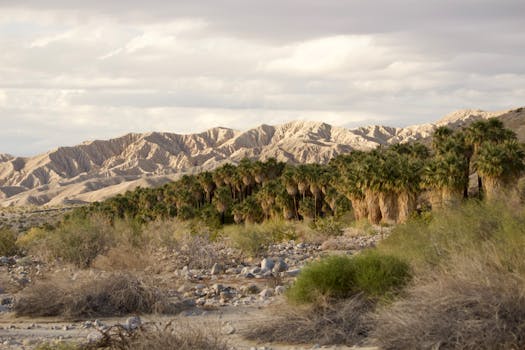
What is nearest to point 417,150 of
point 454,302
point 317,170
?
point 317,170

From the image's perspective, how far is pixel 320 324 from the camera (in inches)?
442

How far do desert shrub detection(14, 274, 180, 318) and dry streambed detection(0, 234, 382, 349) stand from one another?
0.27 meters

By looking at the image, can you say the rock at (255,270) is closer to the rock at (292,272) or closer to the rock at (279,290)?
the rock at (292,272)

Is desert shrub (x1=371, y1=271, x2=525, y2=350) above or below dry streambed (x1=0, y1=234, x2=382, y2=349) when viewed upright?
above

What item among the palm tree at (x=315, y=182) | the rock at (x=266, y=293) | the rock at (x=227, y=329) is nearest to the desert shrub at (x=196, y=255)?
the rock at (x=266, y=293)

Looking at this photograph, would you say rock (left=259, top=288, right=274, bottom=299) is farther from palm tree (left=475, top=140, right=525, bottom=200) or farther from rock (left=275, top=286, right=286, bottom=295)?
palm tree (left=475, top=140, right=525, bottom=200)

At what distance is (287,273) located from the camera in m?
20.4

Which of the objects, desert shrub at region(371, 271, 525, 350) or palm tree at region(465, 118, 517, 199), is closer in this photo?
desert shrub at region(371, 271, 525, 350)

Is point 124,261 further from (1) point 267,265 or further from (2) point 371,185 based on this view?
(2) point 371,185

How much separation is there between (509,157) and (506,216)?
3635 centimetres

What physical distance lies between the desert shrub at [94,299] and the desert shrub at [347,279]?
4073 mm

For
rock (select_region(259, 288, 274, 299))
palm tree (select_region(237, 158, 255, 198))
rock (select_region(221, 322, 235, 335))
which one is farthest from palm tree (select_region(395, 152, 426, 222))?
rock (select_region(221, 322, 235, 335))

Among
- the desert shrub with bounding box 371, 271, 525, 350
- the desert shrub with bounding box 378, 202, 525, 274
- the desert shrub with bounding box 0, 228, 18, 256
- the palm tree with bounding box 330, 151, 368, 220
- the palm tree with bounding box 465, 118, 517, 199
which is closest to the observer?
the desert shrub with bounding box 371, 271, 525, 350

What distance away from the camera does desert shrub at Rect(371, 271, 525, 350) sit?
347 inches
